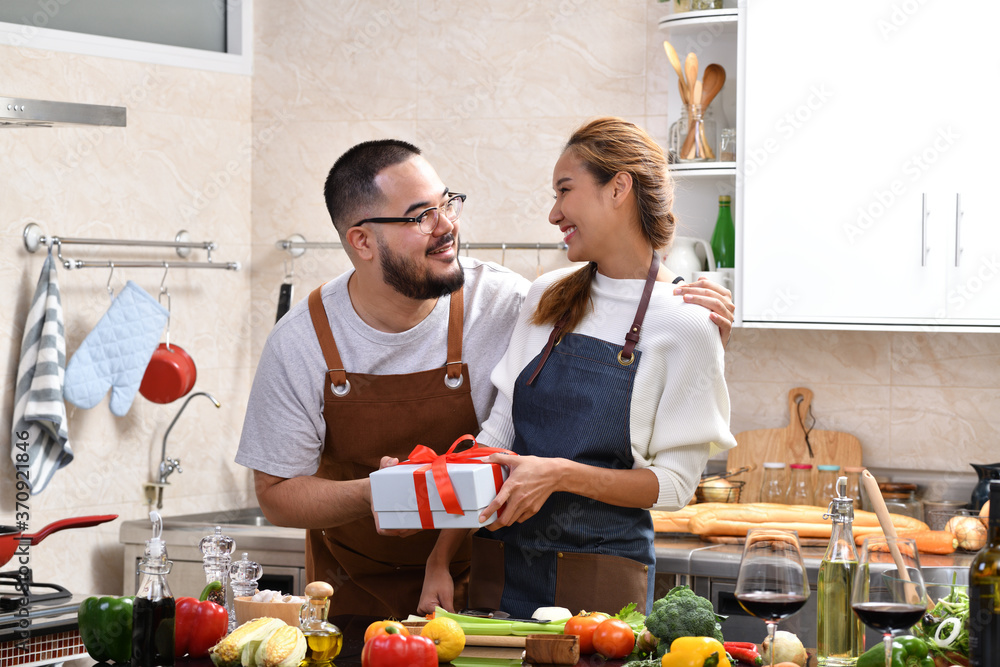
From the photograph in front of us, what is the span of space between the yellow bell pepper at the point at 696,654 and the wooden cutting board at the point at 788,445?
5.84 feet

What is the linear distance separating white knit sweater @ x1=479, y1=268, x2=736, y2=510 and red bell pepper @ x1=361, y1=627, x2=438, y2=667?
1.76ft

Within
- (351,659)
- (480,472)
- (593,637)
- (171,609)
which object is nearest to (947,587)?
(593,637)

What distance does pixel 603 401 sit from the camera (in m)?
1.79

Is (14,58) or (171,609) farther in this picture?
(14,58)

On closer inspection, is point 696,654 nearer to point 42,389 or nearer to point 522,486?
point 522,486

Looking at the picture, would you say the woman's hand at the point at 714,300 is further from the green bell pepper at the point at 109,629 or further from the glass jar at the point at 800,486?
the glass jar at the point at 800,486

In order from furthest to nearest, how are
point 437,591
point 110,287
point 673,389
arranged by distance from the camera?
point 110,287 → point 437,591 → point 673,389

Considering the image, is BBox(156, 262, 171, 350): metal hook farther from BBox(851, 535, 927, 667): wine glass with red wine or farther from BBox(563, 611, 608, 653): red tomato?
BBox(851, 535, 927, 667): wine glass with red wine

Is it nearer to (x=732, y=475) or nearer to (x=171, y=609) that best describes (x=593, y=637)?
(x=171, y=609)

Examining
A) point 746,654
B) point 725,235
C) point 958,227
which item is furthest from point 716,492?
point 746,654

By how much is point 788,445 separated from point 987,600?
191 cm

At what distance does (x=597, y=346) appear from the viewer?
5.96 ft

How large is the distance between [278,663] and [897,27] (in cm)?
215

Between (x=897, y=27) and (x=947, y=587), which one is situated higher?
(x=897, y=27)
